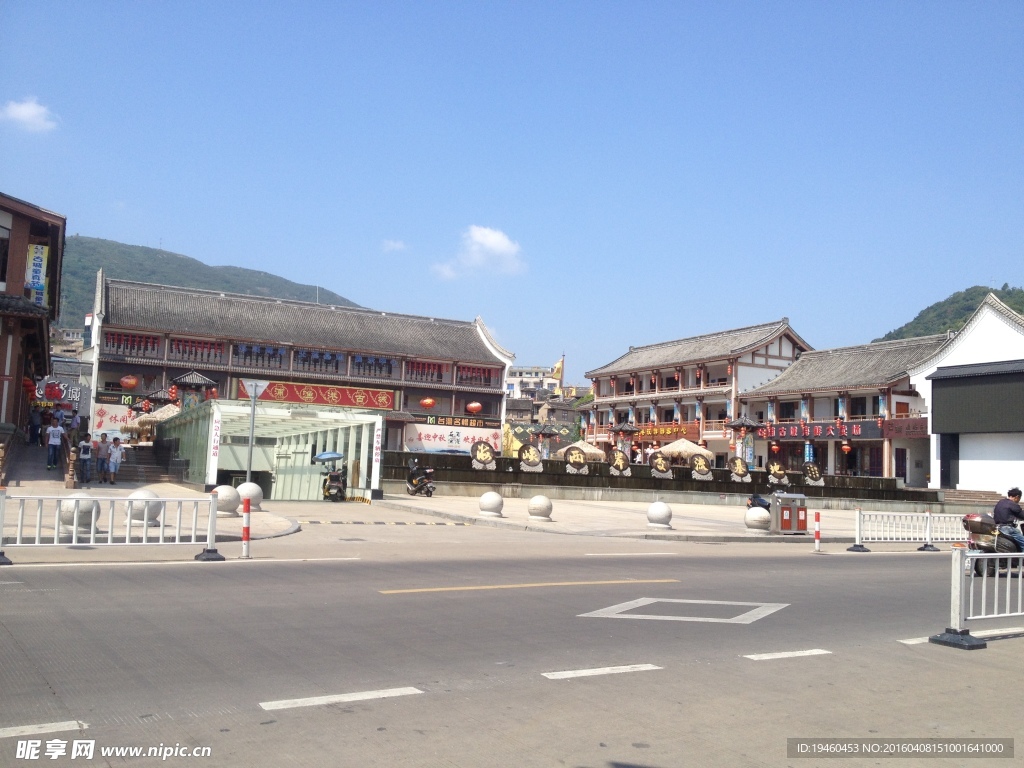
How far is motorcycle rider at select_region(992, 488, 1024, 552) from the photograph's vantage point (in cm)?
1447

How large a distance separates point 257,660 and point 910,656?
6.01 metres

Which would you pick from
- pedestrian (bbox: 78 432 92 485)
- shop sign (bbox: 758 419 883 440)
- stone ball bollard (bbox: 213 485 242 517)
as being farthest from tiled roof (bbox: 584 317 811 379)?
stone ball bollard (bbox: 213 485 242 517)

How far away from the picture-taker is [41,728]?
210 inches

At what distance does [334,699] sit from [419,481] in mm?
25250

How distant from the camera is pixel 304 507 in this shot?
25656mm

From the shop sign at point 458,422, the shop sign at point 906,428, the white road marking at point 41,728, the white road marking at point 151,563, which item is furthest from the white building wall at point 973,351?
the white road marking at point 41,728

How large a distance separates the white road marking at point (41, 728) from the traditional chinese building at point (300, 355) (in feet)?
150

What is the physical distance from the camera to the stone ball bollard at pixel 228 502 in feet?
67.6

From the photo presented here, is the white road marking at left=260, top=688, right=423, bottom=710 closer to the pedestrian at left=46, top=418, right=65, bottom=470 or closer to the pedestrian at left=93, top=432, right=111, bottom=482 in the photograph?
the pedestrian at left=93, top=432, right=111, bottom=482

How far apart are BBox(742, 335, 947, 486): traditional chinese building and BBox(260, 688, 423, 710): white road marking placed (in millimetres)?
46457

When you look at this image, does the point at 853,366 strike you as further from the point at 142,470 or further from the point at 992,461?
the point at 142,470

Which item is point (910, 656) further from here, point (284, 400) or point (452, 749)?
point (284, 400)

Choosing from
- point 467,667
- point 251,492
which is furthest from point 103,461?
point 467,667

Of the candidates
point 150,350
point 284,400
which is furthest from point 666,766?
point 150,350
